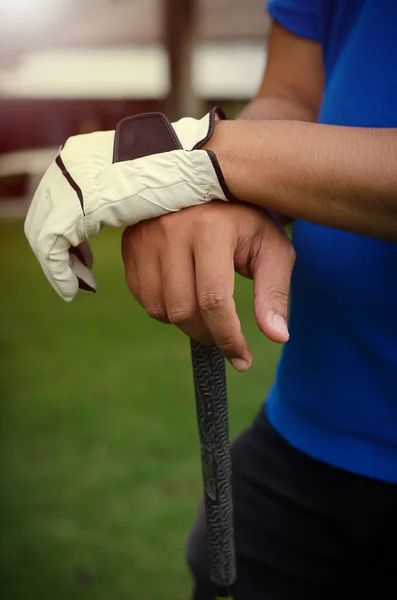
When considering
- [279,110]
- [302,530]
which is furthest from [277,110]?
[302,530]

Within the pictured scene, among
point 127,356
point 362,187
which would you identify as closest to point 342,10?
point 362,187

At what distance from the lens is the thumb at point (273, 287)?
671mm

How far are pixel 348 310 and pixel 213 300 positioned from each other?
0.99 ft

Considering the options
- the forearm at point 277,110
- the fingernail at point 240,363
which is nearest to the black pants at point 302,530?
the fingernail at point 240,363

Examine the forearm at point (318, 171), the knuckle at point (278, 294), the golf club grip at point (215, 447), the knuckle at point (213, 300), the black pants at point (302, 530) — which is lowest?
the black pants at point (302, 530)

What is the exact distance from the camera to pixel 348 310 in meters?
0.92

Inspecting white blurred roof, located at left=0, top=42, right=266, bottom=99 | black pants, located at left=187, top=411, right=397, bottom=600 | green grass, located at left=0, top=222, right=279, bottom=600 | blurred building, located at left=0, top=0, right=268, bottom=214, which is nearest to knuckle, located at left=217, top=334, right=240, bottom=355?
black pants, located at left=187, top=411, right=397, bottom=600

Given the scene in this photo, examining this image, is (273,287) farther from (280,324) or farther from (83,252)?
(83,252)

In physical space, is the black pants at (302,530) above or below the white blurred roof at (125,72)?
above

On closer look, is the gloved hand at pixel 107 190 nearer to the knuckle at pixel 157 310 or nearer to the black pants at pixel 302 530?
the knuckle at pixel 157 310

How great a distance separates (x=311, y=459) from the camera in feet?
3.32

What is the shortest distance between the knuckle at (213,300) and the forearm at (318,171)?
4.4 inches

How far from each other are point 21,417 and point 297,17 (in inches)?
98.5

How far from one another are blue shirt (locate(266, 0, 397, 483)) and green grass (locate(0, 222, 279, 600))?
1.38m
